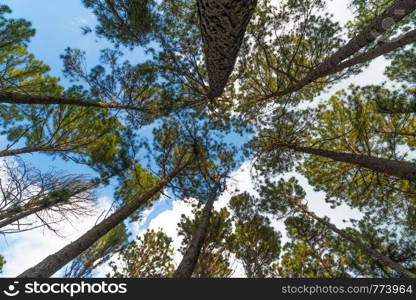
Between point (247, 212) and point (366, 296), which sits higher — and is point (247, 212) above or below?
above

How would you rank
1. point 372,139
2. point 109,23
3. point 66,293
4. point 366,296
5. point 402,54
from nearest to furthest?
point 66,293 → point 366,296 → point 109,23 → point 402,54 → point 372,139

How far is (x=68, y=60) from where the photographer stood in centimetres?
541

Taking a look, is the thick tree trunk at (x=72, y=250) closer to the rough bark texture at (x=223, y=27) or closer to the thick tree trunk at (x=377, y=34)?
the rough bark texture at (x=223, y=27)

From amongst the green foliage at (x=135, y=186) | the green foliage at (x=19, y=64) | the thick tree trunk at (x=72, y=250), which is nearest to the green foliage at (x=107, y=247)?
the green foliage at (x=135, y=186)

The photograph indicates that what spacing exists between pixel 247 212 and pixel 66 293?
6.89 m

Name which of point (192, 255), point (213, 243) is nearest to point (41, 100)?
point (192, 255)

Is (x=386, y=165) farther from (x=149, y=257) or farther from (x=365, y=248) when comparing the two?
(x=149, y=257)

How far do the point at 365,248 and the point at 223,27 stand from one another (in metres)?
7.11

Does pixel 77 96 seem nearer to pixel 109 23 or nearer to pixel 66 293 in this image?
pixel 109 23

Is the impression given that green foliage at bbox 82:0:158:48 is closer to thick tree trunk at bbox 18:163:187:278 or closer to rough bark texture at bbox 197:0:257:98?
rough bark texture at bbox 197:0:257:98

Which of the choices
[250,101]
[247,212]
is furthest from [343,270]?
[250,101]

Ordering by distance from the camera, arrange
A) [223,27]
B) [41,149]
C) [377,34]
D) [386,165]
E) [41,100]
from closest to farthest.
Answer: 1. [223,27]
2. [377,34]
3. [386,165]
4. [41,100]
5. [41,149]

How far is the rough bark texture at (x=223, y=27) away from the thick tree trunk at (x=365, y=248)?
6540mm

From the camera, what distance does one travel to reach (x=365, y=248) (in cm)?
544
